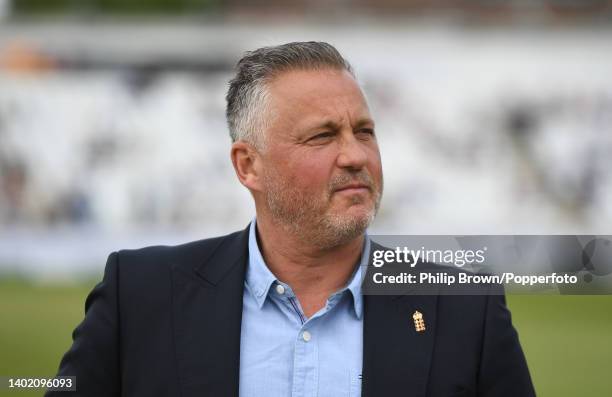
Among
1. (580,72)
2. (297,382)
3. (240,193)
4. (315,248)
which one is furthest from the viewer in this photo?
(580,72)

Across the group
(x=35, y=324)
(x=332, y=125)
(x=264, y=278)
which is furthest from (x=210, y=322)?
(x=35, y=324)

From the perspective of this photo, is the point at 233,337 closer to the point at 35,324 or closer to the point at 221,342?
the point at 221,342

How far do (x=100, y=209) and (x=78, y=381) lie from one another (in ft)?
68.7

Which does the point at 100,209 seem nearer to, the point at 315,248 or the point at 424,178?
the point at 424,178

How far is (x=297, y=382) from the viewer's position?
2.68m

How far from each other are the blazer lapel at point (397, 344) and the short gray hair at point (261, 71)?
0.66m

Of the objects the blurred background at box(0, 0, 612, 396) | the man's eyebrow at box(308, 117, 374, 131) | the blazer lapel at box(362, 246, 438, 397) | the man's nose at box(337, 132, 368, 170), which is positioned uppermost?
the blurred background at box(0, 0, 612, 396)

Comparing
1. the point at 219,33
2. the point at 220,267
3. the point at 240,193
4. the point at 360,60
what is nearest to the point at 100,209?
the point at 240,193

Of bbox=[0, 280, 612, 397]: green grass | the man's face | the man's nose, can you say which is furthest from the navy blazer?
bbox=[0, 280, 612, 397]: green grass

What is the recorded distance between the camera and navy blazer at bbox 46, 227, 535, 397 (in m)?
2.67

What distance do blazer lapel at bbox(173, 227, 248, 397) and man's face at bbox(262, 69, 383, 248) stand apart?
9.5 inches

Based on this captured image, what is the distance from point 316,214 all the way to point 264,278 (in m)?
0.25

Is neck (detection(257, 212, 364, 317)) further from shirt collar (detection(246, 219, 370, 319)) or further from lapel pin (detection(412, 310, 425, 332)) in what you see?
lapel pin (detection(412, 310, 425, 332))

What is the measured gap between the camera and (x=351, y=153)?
274 cm
